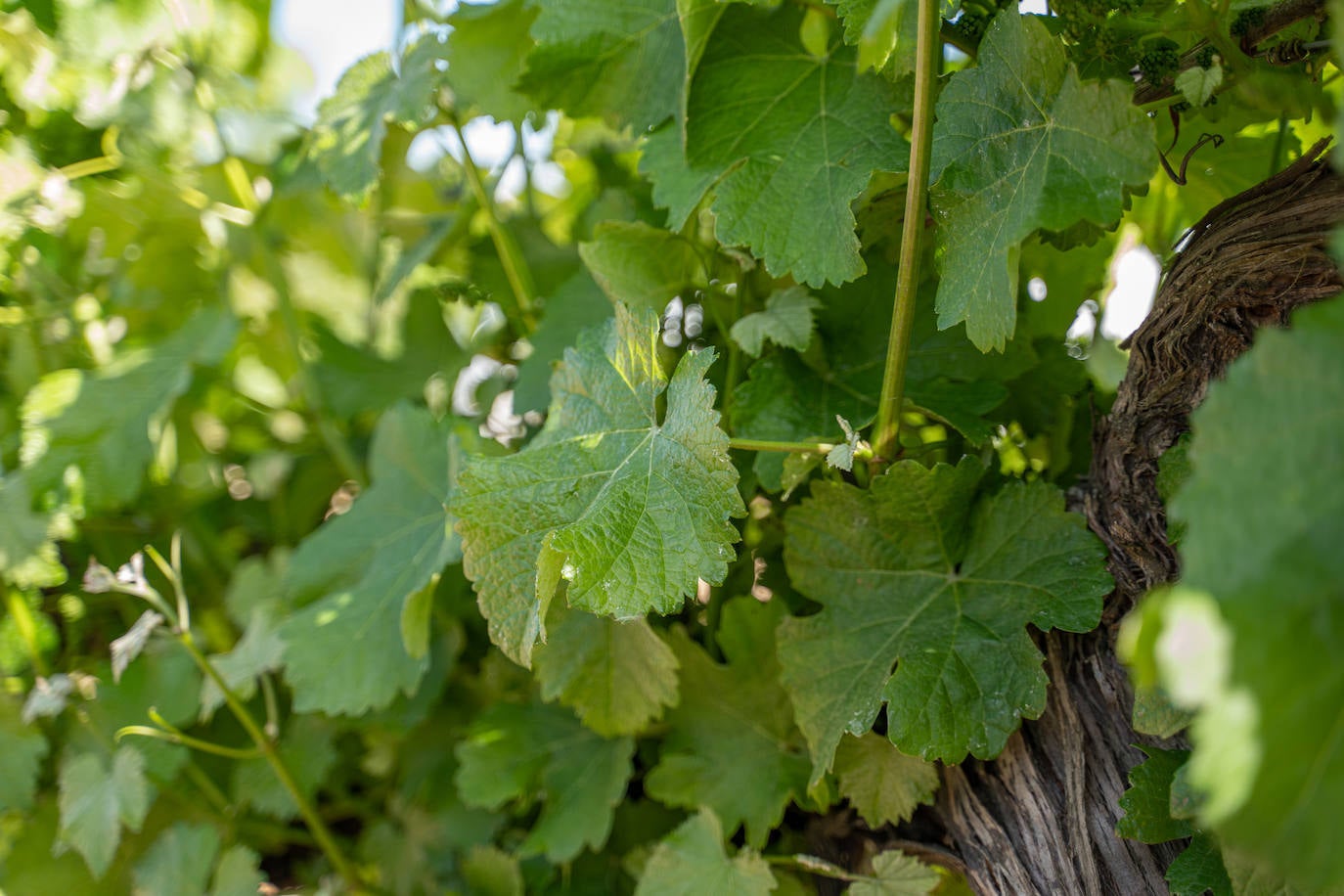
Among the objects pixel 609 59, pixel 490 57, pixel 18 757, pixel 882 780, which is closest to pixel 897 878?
pixel 882 780

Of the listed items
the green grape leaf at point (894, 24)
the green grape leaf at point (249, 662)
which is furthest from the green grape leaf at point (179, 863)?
the green grape leaf at point (894, 24)

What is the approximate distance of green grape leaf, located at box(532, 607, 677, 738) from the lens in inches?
36.2

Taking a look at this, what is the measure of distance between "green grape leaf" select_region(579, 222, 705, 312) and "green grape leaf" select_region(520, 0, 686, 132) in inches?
4.0

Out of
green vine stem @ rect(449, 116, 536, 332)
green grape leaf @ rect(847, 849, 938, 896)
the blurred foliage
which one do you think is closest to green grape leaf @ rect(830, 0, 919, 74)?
the blurred foliage

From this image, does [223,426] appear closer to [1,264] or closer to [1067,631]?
[1,264]

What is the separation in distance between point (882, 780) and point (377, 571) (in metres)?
0.59

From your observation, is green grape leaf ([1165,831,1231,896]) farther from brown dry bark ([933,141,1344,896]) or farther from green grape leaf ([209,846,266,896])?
green grape leaf ([209,846,266,896])

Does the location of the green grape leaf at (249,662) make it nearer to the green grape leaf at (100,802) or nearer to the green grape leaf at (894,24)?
the green grape leaf at (100,802)

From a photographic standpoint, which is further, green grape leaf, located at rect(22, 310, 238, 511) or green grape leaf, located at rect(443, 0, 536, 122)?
green grape leaf, located at rect(22, 310, 238, 511)

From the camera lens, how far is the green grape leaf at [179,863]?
1.17 meters

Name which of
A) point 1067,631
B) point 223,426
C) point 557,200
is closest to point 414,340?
point 557,200

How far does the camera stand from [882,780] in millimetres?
814

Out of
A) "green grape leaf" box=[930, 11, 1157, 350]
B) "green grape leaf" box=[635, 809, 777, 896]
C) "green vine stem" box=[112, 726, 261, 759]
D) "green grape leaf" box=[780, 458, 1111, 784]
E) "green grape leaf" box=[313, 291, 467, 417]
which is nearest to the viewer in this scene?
"green grape leaf" box=[930, 11, 1157, 350]

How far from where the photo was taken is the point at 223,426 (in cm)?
167
